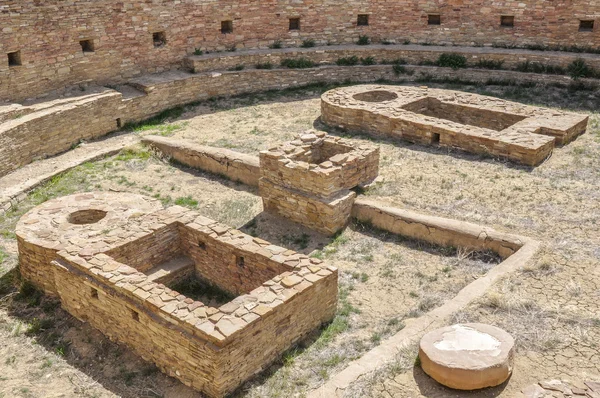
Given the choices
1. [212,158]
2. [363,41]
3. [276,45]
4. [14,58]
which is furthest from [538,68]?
[14,58]

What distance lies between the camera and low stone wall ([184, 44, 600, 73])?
16.5 meters

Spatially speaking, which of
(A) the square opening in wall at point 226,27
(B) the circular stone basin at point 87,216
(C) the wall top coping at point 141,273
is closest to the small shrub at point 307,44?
(A) the square opening in wall at point 226,27

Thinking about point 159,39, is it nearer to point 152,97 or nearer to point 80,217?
point 152,97

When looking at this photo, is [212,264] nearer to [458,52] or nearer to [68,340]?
[68,340]

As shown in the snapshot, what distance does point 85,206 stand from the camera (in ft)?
32.6

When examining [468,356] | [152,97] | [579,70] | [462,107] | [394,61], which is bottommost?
[468,356]

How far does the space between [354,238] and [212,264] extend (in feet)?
7.82

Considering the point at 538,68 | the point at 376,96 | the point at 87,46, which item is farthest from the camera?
the point at 538,68

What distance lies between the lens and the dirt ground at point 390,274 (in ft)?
22.9

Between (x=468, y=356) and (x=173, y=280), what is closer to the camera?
(x=468, y=356)

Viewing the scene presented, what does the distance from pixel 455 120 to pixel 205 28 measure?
7068 millimetres

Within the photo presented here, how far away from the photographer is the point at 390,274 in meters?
8.98

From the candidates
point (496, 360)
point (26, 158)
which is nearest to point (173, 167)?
point (26, 158)

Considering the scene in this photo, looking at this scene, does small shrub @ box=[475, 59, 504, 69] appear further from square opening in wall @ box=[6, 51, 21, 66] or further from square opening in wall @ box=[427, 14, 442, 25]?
square opening in wall @ box=[6, 51, 21, 66]
